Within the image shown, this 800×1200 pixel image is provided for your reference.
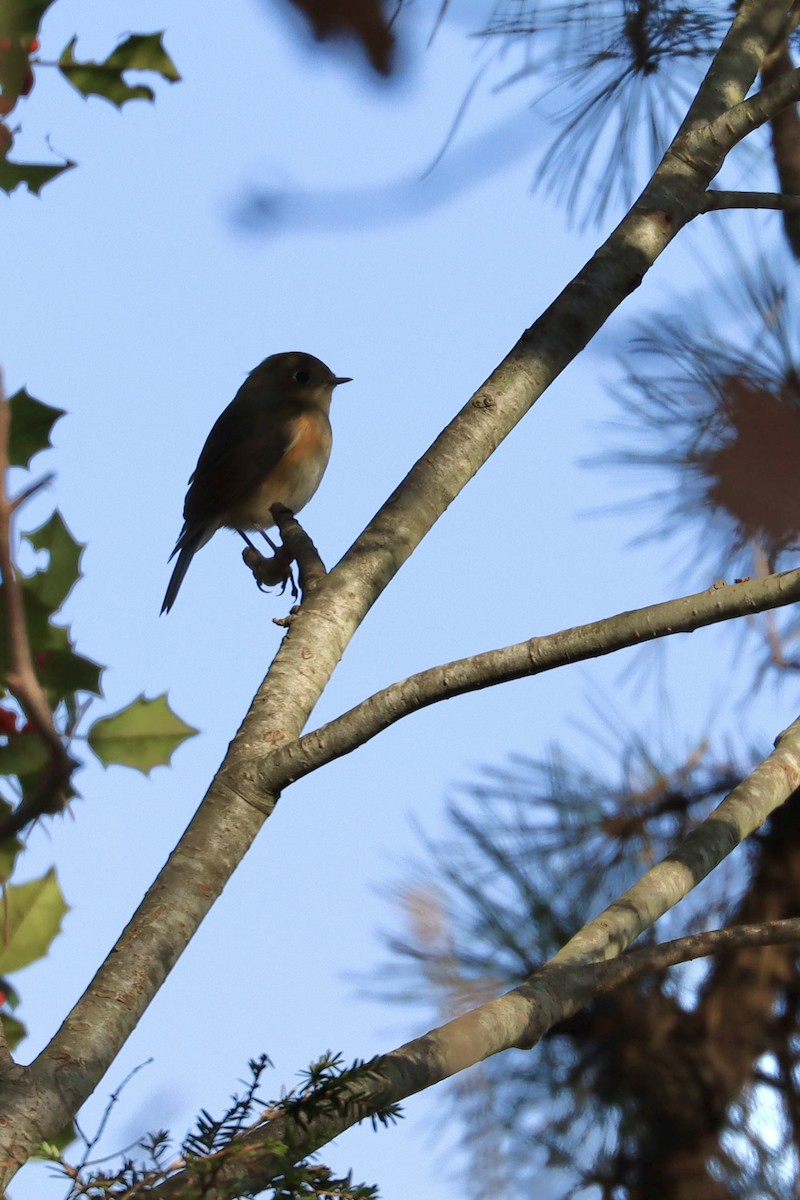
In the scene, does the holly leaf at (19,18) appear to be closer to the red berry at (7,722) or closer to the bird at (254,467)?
the red berry at (7,722)

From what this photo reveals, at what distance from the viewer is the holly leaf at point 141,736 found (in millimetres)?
1684

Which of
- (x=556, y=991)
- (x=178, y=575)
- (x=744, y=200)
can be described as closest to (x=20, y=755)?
(x=556, y=991)

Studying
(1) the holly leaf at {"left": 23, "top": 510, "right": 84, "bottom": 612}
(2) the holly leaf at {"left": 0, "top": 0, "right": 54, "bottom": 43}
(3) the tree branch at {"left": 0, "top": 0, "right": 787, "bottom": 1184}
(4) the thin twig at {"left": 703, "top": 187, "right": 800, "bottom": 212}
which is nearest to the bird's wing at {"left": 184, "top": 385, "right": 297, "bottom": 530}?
(3) the tree branch at {"left": 0, "top": 0, "right": 787, "bottom": 1184}

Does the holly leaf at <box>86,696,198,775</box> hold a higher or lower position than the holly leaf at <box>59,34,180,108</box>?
lower

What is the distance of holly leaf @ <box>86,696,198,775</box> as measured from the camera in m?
1.68

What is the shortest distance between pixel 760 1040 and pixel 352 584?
4.37ft

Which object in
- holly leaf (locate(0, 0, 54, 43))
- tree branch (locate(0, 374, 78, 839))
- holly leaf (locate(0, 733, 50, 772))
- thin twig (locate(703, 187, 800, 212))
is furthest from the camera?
thin twig (locate(703, 187, 800, 212))

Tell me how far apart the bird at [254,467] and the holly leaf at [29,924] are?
309cm

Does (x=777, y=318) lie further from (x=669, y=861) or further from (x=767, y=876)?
(x=669, y=861)

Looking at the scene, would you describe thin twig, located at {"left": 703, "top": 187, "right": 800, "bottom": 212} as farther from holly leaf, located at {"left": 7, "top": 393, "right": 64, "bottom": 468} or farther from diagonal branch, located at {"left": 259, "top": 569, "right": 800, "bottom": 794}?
holly leaf, located at {"left": 7, "top": 393, "right": 64, "bottom": 468}

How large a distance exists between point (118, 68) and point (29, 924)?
1124 millimetres

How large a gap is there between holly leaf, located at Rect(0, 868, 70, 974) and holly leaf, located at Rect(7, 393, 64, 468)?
0.56 metres

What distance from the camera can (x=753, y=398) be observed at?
3.08m

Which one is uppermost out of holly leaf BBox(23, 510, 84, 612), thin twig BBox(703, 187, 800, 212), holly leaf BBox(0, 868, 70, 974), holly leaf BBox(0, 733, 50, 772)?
thin twig BBox(703, 187, 800, 212)
